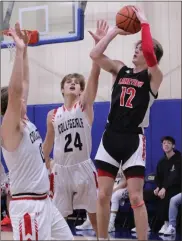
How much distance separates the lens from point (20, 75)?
377cm

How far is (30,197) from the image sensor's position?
402 cm

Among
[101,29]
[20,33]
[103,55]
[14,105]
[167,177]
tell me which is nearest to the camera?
[14,105]

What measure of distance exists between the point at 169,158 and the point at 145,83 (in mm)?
3642

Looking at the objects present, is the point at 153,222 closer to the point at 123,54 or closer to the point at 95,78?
the point at 123,54

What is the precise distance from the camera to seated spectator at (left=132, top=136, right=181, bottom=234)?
312 inches

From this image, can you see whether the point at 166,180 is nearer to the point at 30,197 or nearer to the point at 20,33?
the point at 30,197

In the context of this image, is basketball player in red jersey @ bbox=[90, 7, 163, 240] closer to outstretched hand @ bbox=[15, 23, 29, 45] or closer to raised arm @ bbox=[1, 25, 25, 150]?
outstretched hand @ bbox=[15, 23, 29, 45]

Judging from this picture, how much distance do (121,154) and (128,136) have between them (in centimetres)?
16

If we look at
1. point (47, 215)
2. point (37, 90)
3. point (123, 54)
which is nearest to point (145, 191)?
point (123, 54)

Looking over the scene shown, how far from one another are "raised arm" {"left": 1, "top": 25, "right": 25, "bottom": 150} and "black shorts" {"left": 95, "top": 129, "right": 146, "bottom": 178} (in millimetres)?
1020

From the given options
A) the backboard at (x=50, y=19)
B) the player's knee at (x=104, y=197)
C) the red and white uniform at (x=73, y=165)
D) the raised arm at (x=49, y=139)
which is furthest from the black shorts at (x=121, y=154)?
the backboard at (x=50, y=19)

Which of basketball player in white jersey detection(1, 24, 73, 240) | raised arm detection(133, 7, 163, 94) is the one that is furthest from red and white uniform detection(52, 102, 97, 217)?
basketball player in white jersey detection(1, 24, 73, 240)

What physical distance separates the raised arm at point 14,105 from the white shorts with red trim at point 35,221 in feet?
1.37

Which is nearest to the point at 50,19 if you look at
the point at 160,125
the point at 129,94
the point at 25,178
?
the point at 160,125
